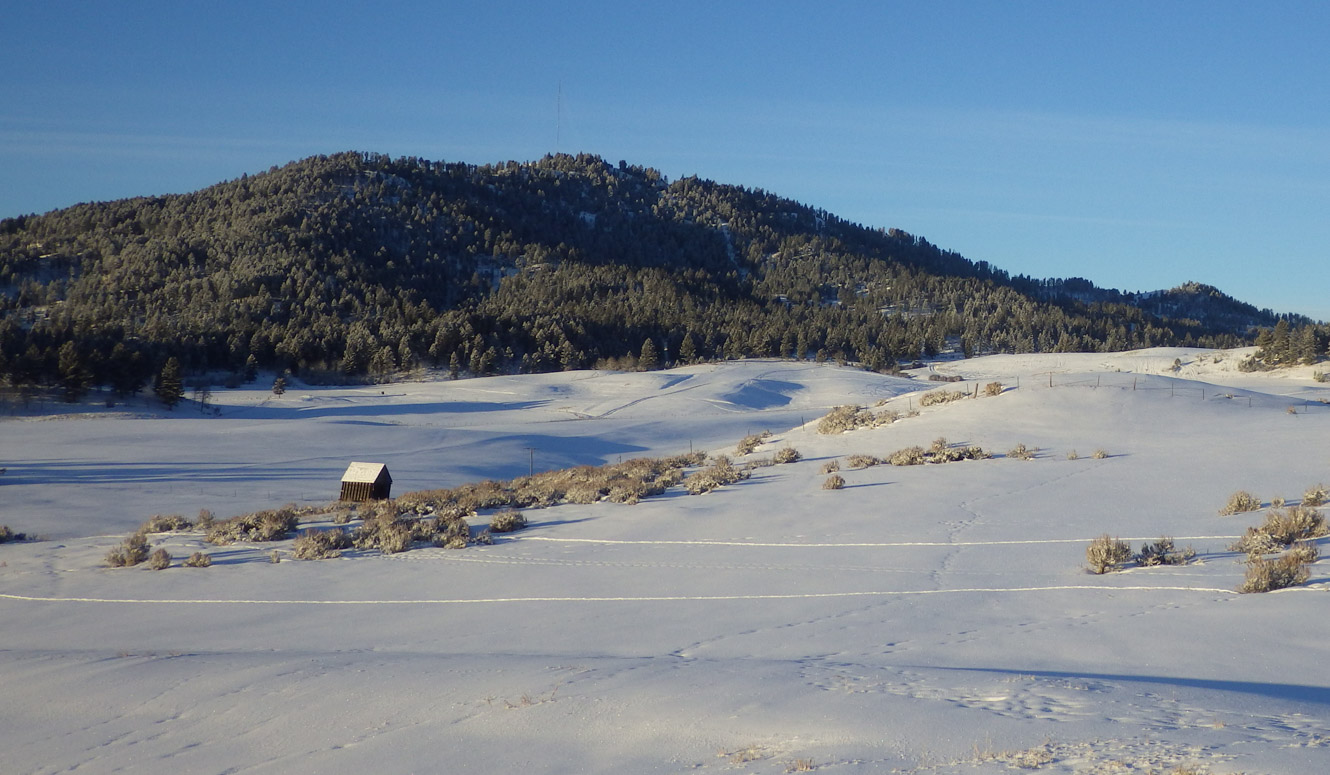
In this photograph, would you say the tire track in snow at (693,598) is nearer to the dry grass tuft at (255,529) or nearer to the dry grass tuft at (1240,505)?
the dry grass tuft at (255,529)

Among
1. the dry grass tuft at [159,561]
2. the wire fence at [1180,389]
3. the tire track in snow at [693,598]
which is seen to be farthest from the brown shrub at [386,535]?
the wire fence at [1180,389]

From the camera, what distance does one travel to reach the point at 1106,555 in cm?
952

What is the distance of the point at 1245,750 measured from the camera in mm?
4402

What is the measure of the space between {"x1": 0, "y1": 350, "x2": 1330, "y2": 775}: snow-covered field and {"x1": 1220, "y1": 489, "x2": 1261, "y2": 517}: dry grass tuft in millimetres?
197

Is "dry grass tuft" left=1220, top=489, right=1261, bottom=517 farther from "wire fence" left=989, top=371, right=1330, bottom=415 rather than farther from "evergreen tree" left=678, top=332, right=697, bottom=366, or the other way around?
"evergreen tree" left=678, top=332, right=697, bottom=366

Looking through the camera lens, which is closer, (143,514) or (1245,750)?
(1245,750)

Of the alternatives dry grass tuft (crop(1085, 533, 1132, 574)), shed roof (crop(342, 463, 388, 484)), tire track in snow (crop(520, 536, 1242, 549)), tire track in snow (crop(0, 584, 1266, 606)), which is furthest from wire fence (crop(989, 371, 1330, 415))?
tire track in snow (crop(0, 584, 1266, 606))

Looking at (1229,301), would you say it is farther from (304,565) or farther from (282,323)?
(304,565)

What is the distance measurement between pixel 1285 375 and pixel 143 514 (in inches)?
2023

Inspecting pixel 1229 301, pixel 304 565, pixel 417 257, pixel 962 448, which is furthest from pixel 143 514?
pixel 1229 301

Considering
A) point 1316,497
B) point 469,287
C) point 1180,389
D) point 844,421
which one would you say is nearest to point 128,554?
point 1316,497

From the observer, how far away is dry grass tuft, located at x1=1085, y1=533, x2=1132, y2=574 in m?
9.44

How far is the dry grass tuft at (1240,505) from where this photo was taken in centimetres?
1198

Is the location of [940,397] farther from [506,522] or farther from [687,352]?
[687,352]
